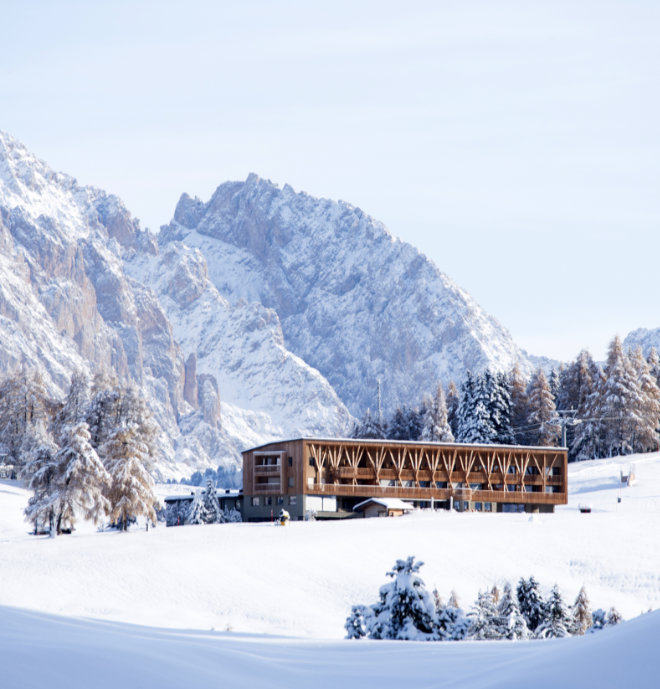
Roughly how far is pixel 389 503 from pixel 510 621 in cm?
4740

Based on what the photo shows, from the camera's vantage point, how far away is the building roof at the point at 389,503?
251 feet

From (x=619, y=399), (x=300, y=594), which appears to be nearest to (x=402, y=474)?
(x=619, y=399)

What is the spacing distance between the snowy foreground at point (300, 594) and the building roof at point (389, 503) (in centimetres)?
628

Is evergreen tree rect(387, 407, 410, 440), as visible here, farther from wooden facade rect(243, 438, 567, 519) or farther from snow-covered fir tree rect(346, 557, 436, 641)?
snow-covered fir tree rect(346, 557, 436, 641)

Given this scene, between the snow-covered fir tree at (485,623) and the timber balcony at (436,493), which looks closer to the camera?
the snow-covered fir tree at (485,623)

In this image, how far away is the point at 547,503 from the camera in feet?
281

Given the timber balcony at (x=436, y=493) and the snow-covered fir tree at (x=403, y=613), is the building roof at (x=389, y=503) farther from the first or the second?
the snow-covered fir tree at (x=403, y=613)

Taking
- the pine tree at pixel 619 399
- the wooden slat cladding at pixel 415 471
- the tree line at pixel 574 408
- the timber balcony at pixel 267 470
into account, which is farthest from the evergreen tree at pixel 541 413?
the timber balcony at pixel 267 470

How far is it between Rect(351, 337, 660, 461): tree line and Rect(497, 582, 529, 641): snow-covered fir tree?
63.5m

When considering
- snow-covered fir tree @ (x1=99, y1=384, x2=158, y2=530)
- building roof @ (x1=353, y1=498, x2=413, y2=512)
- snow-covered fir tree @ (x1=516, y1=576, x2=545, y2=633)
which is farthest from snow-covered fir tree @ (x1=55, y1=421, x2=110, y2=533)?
snow-covered fir tree @ (x1=516, y1=576, x2=545, y2=633)

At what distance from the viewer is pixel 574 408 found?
374 feet

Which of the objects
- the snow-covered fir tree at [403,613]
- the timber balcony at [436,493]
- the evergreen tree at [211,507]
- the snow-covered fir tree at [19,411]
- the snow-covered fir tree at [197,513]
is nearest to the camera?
the snow-covered fir tree at [403,613]

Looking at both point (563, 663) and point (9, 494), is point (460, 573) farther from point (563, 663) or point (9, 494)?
point (9, 494)

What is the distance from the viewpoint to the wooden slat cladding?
80.2 m
